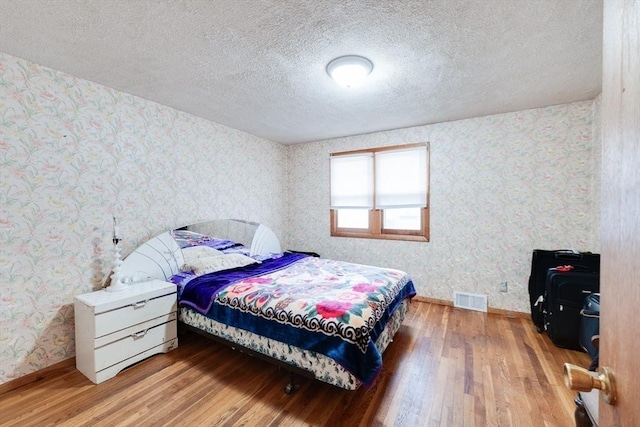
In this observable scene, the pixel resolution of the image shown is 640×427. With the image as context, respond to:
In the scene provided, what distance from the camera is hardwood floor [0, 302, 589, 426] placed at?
166 centimetres

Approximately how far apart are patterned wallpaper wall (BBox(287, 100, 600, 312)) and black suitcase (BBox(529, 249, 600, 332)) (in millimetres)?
142

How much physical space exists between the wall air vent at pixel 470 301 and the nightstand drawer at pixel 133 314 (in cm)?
323

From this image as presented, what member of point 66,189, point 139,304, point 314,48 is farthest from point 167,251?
point 314,48

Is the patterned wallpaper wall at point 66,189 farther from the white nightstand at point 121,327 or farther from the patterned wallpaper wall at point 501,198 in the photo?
the patterned wallpaper wall at point 501,198

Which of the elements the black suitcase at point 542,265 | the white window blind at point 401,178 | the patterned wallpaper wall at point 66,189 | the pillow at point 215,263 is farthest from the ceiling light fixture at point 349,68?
the black suitcase at point 542,265

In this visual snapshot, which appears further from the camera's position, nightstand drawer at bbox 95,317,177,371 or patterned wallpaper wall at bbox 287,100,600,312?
patterned wallpaper wall at bbox 287,100,600,312

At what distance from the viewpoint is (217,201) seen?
3.49m

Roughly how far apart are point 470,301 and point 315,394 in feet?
7.89

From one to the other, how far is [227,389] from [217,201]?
221 centimetres

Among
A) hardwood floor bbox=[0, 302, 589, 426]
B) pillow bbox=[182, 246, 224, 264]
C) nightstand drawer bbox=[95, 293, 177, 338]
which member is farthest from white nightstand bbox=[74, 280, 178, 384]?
pillow bbox=[182, 246, 224, 264]

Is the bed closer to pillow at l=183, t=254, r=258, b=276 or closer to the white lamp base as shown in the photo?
pillow at l=183, t=254, r=258, b=276

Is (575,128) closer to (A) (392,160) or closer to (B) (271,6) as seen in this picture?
(A) (392,160)

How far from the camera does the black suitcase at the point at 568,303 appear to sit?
2.37 m

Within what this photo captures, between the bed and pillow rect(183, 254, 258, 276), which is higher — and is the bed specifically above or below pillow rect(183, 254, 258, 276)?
below
